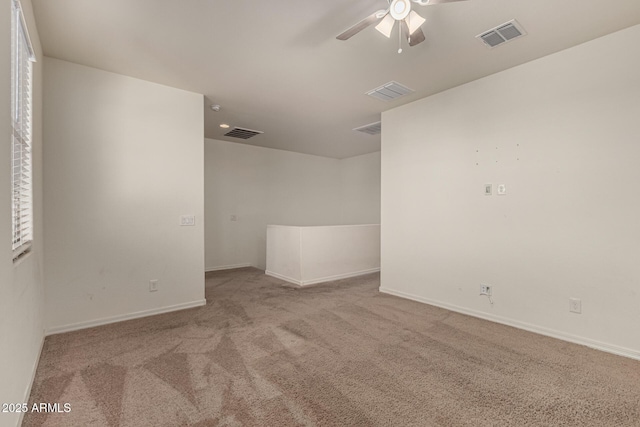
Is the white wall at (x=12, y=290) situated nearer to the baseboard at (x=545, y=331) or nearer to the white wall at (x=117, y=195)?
the white wall at (x=117, y=195)

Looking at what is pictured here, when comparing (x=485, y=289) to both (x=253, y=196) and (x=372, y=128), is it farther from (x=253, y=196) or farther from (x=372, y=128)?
(x=253, y=196)

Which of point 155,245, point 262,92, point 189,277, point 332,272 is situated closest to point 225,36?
point 262,92

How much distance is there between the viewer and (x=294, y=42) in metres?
2.51

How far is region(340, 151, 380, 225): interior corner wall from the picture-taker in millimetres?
7023

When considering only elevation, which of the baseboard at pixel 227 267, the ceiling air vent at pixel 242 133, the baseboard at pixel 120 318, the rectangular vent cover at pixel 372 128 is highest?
the ceiling air vent at pixel 242 133

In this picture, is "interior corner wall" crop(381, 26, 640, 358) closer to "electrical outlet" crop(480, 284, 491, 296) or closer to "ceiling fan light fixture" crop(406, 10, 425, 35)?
"electrical outlet" crop(480, 284, 491, 296)

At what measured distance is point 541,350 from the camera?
2.45m

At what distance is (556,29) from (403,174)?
2.07 metres

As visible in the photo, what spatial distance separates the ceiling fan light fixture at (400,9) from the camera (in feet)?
5.92

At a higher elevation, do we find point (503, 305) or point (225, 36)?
point (225, 36)

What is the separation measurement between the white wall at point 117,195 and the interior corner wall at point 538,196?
289 centimetres

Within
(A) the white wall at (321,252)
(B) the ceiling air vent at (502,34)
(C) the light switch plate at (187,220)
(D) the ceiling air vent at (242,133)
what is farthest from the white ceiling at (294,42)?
(A) the white wall at (321,252)

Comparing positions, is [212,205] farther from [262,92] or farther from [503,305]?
[503,305]

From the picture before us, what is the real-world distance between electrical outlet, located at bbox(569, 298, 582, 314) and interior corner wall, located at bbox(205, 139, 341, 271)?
196 inches
